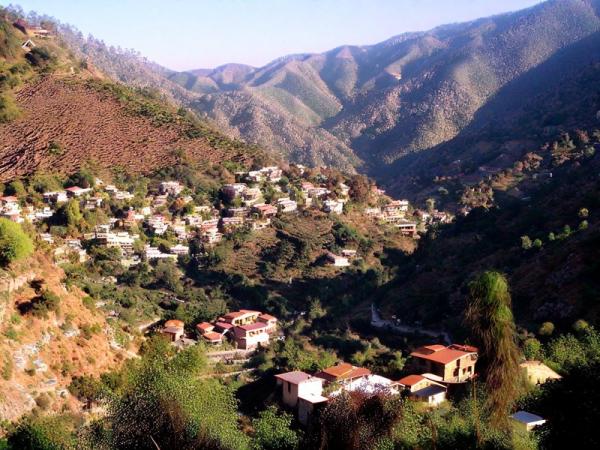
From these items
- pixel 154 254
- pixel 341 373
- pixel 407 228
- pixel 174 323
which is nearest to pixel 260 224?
pixel 154 254

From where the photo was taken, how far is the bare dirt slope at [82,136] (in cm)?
3125

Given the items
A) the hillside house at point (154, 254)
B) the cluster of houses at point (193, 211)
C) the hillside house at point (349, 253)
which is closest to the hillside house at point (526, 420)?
the cluster of houses at point (193, 211)

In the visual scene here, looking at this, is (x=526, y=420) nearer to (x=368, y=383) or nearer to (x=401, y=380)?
(x=368, y=383)

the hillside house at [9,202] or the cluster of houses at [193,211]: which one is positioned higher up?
the hillside house at [9,202]

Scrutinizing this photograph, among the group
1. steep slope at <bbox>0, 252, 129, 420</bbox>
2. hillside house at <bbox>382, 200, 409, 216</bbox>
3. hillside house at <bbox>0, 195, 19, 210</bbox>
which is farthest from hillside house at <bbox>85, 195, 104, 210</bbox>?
hillside house at <bbox>382, 200, 409, 216</bbox>

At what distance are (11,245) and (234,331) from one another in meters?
9.01

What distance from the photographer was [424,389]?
47.3ft

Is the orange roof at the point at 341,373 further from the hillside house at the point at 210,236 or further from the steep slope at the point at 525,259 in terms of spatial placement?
the hillside house at the point at 210,236

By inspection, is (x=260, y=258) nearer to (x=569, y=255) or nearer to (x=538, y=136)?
(x=569, y=255)

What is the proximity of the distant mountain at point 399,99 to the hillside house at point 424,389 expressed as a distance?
5926 centimetres

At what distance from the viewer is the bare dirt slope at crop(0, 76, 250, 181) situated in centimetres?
3125

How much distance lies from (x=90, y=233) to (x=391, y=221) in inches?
664

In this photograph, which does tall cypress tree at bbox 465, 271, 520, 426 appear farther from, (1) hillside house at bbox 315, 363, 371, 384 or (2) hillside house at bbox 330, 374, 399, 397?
(1) hillside house at bbox 315, 363, 371, 384

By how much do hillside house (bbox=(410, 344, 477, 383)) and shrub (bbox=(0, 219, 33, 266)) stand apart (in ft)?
33.5
